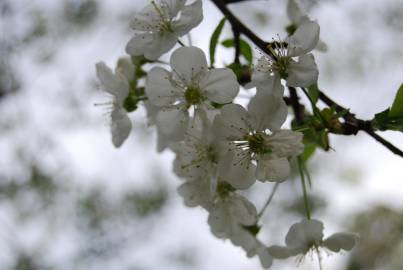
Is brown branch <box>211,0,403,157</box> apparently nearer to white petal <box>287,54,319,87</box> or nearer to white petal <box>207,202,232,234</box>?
white petal <box>287,54,319,87</box>

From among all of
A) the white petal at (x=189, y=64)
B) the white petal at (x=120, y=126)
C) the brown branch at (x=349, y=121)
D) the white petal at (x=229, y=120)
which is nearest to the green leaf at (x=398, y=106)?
the brown branch at (x=349, y=121)

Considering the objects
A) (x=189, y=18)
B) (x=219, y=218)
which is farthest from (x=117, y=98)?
(x=219, y=218)

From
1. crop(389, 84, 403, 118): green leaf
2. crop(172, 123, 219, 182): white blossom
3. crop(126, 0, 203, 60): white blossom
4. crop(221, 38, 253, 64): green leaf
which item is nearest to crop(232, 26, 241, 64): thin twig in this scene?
crop(221, 38, 253, 64): green leaf

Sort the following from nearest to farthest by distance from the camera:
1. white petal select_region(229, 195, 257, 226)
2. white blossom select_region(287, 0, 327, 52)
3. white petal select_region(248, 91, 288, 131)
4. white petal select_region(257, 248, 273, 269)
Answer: white petal select_region(248, 91, 288, 131) < white petal select_region(229, 195, 257, 226) < white petal select_region(257, 248, 273, 269) < white blossom select_region(287, 0, 327, 52)

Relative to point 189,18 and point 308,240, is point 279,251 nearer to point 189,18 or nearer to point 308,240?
point 308,240

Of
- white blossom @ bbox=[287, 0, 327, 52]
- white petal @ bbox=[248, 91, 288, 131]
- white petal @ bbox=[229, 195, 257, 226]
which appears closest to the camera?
white petal @ bbox=[248, 91, 288, 131]

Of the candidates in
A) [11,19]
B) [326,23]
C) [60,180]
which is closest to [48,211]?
[60,180]

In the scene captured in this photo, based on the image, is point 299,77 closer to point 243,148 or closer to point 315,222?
point 243,148

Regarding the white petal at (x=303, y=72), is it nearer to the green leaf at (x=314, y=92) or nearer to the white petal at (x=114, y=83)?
the green leaf at (x=314, y=92)
